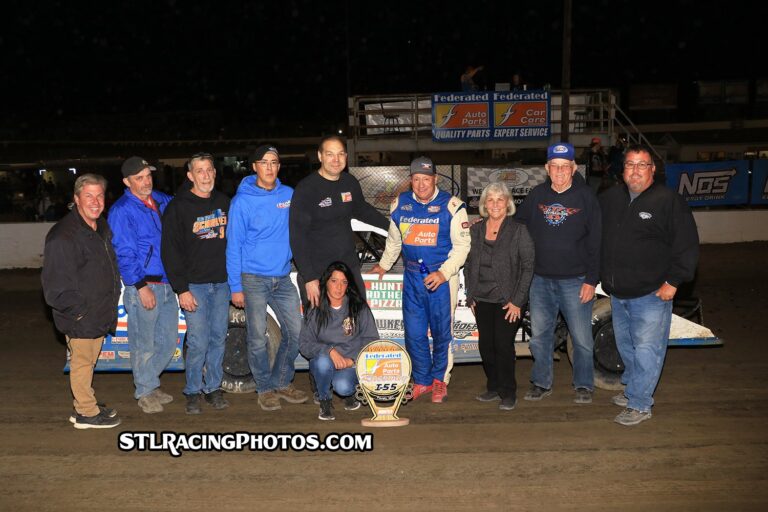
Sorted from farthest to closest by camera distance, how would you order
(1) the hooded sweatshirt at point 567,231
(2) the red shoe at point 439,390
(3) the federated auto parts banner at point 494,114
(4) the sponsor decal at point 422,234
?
1. (3) the federated auto parts banner at point 494,114
2. (2) the red shoe at point 439,390
3. (4) the sponsor decal at point 422,234
4. (1) the hooded sweatshirt at point 567,231

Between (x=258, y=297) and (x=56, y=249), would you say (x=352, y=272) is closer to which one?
(x=258, y=297)

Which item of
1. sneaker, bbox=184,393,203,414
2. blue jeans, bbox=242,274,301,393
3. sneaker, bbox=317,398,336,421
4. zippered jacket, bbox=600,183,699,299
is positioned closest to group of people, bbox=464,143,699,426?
zippered jacket, bbox=600,183,699,299

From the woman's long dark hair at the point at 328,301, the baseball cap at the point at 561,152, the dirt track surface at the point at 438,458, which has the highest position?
the baseball cap at the point at 561,152

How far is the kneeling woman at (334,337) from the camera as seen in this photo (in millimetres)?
5523

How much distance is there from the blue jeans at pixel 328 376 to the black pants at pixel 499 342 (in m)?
1.10

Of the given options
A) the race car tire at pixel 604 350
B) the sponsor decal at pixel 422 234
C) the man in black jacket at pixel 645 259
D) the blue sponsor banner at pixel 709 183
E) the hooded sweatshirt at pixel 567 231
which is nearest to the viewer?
the man in black jacket at pixel 645 259

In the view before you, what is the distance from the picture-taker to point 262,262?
18.3 feet

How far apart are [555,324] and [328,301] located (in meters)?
1.86

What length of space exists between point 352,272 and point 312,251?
350 mm

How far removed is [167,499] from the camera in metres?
4.29

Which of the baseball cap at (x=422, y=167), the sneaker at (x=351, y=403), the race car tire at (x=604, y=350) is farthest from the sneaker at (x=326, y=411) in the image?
the race car tire at (x=604, y=350)

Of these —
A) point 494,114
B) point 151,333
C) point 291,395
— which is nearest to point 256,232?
point 151,333

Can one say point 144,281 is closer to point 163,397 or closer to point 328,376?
point 163,397

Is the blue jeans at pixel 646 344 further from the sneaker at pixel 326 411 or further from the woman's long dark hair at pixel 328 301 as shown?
the sneaker at pixel 326 411
